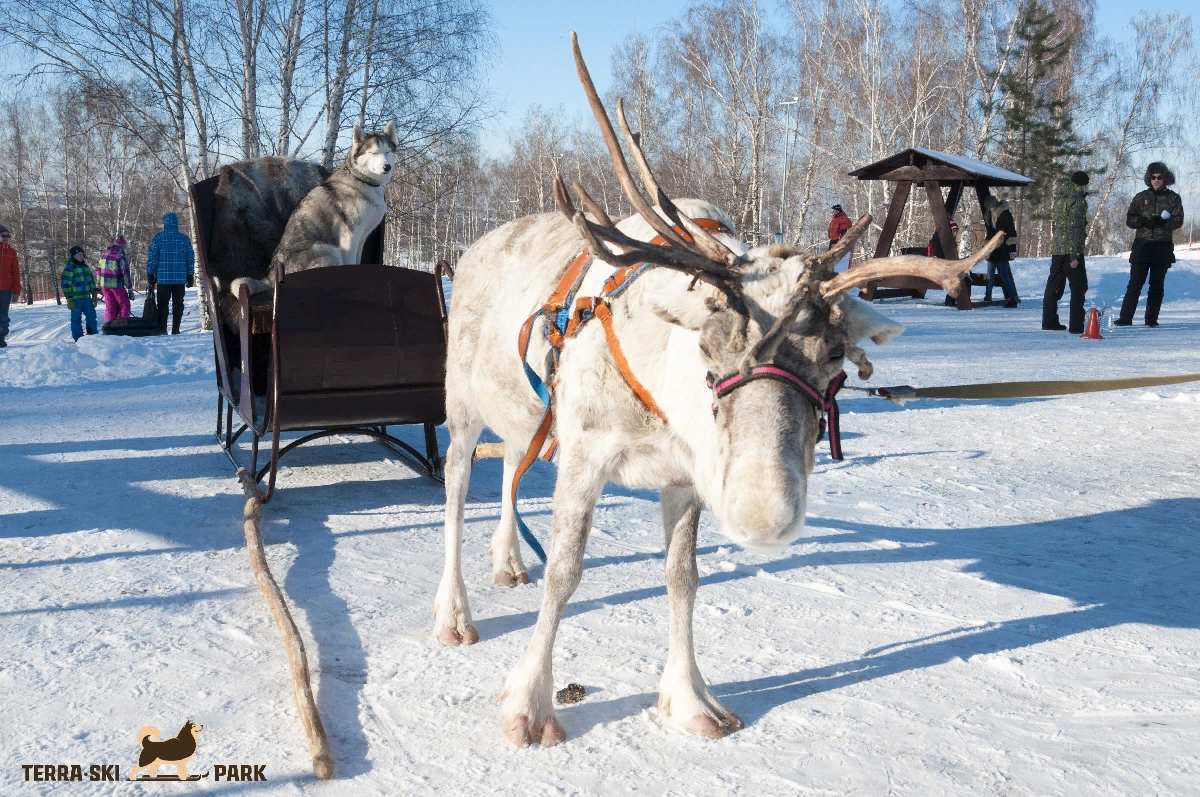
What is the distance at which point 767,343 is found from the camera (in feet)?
6.77

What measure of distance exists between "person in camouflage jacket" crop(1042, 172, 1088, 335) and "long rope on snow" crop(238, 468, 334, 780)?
1195cm

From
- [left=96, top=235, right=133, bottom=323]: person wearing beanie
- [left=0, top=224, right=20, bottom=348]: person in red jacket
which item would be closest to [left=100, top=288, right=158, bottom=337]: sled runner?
[left=96, top=235, right=133, bottom=323]: person wearing beanie

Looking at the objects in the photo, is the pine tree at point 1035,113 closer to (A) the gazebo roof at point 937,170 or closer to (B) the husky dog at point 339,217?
(A) the gazebo roof at point 937,170

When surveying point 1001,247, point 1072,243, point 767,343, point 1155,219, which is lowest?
point 767,343

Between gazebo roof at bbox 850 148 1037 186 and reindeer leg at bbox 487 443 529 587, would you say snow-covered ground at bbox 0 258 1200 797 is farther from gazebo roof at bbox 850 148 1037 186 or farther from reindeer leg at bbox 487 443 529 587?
gazebo roof at bbox 850 148 1037 186

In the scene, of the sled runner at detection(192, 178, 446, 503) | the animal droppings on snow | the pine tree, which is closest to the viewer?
the animal droppings on snow

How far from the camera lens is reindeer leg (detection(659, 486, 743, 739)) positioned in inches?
106

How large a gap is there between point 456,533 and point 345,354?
1636 mm

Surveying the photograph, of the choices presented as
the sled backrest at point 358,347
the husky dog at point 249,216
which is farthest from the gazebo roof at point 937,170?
the sled backrest at point 358,347

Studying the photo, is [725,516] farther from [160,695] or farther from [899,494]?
[899,494]

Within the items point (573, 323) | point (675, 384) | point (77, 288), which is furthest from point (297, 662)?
point (77, 288)

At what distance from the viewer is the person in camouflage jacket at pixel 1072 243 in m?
12.5

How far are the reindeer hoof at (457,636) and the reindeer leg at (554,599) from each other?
62 cm

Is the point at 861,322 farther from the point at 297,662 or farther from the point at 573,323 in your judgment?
the point at 297,662
